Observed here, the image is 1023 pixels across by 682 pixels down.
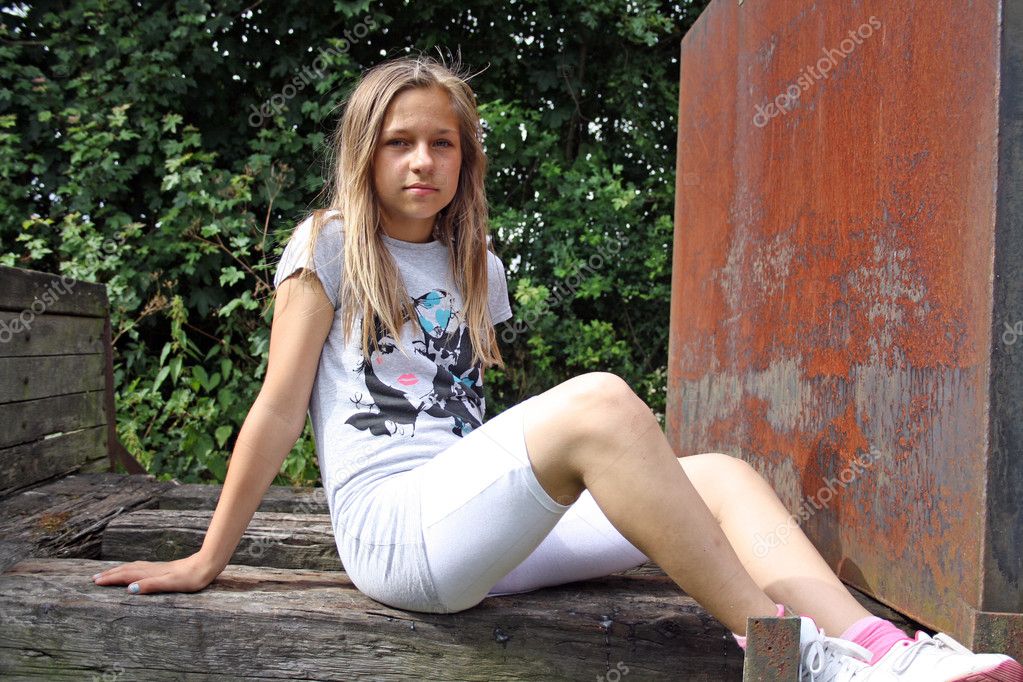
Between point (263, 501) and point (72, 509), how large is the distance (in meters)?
0.53

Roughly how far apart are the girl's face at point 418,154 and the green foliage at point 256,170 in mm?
2602

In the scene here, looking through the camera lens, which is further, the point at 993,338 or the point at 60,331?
the point at 60,331

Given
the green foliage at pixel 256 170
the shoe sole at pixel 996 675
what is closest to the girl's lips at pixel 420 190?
the shoe sole at pixel 996 675

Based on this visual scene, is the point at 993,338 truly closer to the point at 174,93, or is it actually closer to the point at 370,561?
the point at 370,561

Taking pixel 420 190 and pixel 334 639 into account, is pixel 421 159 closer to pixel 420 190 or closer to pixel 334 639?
pixel 420 190

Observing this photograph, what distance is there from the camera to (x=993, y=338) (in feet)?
4.26

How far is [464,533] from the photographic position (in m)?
1.48

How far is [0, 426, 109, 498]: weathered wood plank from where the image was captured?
2.36 metres

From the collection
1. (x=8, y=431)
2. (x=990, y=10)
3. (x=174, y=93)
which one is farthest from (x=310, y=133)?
(x=990, y=10)

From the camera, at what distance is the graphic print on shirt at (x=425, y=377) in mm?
1725

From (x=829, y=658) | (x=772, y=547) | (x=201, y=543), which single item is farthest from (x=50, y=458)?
(x=829, y=658)

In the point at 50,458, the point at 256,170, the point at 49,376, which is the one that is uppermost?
the point at 256,170

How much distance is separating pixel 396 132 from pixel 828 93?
922mm

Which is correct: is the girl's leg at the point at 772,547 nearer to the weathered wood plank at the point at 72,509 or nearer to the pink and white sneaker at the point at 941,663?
the pink and white sneaker at the point at 941,663
